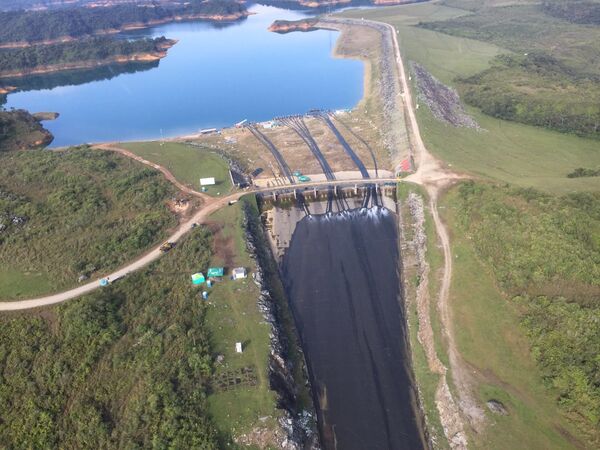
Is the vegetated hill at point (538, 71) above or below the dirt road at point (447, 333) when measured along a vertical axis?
above

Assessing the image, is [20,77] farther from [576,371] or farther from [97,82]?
[576,371]

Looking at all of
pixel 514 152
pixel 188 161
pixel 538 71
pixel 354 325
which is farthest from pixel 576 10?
pixel 354 325

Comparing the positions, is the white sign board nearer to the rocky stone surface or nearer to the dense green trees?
the rocky stone surface

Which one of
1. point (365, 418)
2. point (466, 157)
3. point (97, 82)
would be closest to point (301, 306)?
point (365, 418)

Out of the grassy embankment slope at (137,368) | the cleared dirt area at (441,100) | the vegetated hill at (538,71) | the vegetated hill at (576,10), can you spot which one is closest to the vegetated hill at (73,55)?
the cleared dirt area at (441,100)

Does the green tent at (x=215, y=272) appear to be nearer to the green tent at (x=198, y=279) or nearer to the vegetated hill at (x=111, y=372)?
the green tent at (x=198, y=279)

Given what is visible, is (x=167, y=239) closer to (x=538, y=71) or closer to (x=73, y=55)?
(x=538, y=71)
